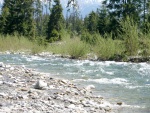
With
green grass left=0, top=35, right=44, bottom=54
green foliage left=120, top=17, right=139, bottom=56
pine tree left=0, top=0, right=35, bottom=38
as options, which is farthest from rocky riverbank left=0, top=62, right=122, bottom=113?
pine tree left=0, top=0, right=35, bottom=38

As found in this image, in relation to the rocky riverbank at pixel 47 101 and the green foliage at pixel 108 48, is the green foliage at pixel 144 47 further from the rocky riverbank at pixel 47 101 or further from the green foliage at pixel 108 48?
the rocky riverbank at pixel 47 101

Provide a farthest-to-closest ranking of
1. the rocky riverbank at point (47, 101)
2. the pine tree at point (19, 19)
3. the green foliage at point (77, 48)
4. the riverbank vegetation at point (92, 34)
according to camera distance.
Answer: the pine tree at point (19, 19) → the green foliage at point (77, 48) → the riverbank vegetation at point (92, 34) → the rocky riverbank at point (47, 101)

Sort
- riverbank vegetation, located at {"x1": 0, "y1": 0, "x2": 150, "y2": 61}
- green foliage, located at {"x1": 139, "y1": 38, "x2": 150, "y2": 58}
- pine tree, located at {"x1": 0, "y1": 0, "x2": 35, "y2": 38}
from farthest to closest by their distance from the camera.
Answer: pine tree, located at {"x1": 0, "y1": 0, "x2": 35, "y2": 38} → riverbank vegetation, located at {"x1": 0, "y1": 0, "x2": 150, "y2": 61} → green foliage, located at {"x1": 139, "y1": 38, "x2": 150, "y2": 58}

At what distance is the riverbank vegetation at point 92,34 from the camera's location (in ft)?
66.2

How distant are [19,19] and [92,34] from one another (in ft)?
62.3

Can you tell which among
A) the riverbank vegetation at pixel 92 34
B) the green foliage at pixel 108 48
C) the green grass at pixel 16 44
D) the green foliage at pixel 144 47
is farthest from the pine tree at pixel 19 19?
the green foliage at pixel 144 47

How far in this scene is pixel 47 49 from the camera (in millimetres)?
29891

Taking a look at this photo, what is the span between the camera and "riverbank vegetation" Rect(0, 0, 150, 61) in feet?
66.2

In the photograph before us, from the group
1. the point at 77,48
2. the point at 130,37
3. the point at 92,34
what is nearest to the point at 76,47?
the point at 77,48

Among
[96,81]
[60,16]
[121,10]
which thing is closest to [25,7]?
[60,16]

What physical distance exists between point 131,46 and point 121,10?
1800 cm

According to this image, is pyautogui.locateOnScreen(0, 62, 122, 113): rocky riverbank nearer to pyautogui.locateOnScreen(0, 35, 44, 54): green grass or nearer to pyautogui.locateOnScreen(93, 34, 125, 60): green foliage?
pyautogui.locateOnScreen(93, 34, 125, 60): green foliage

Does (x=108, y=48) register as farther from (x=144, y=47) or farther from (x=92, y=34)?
(x=92, y=34)

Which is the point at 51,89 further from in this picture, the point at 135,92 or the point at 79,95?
the point at 135,92
